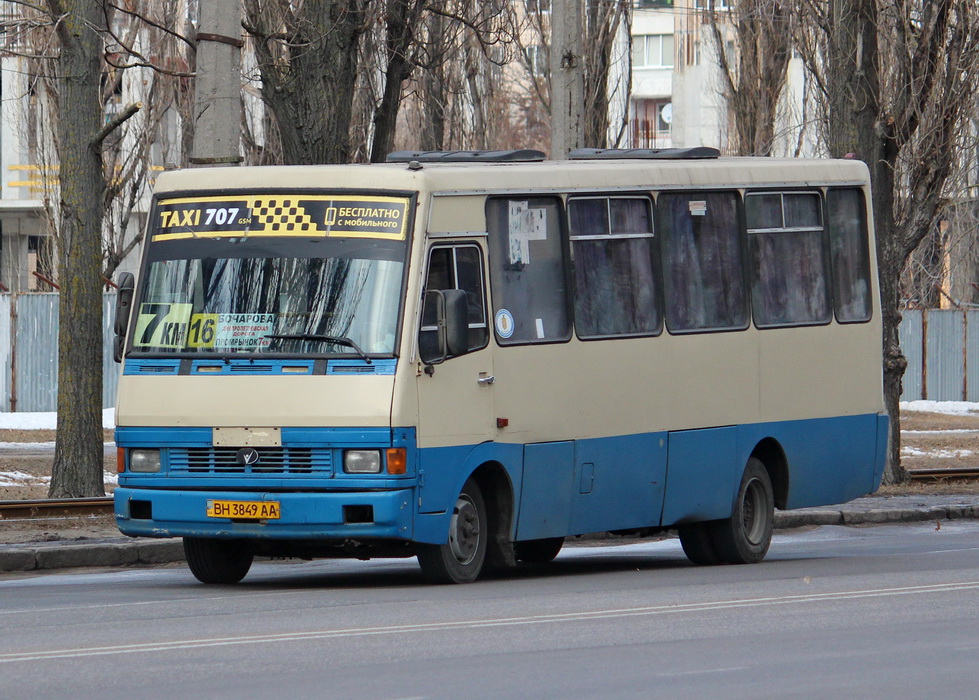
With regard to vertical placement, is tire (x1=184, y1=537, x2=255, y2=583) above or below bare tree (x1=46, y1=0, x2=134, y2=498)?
below

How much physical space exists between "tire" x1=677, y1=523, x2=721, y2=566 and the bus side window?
3.21 metres

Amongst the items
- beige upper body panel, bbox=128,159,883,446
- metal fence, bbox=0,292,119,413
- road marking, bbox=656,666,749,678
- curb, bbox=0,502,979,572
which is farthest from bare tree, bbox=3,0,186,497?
metal fence, bbox=0,292,119,413

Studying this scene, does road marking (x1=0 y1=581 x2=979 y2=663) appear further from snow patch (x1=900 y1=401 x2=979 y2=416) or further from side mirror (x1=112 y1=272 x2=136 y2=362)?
snow patch (x1=900 y1=401 x2=979 y2=416)

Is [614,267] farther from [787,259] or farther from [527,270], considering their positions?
[787,259]

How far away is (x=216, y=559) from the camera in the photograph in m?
12.7

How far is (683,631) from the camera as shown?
9766 millimetres

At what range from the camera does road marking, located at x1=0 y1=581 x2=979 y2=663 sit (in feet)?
29.0

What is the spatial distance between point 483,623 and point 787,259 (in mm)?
6376

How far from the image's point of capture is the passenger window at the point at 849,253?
15.9m

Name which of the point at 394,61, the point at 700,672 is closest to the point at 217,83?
the point at 394,61

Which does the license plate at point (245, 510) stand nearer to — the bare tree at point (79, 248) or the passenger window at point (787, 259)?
the passenger window at point (787, 259)

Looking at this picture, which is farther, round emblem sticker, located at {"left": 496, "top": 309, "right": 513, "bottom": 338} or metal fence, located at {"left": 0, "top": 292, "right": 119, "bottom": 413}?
metal fence, located at {"left": 0, "top": 292, "right": 119, "bottom": 413}

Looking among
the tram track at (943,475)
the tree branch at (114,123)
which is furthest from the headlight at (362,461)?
the tram track at (943,475)

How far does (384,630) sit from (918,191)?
53.8 ft
